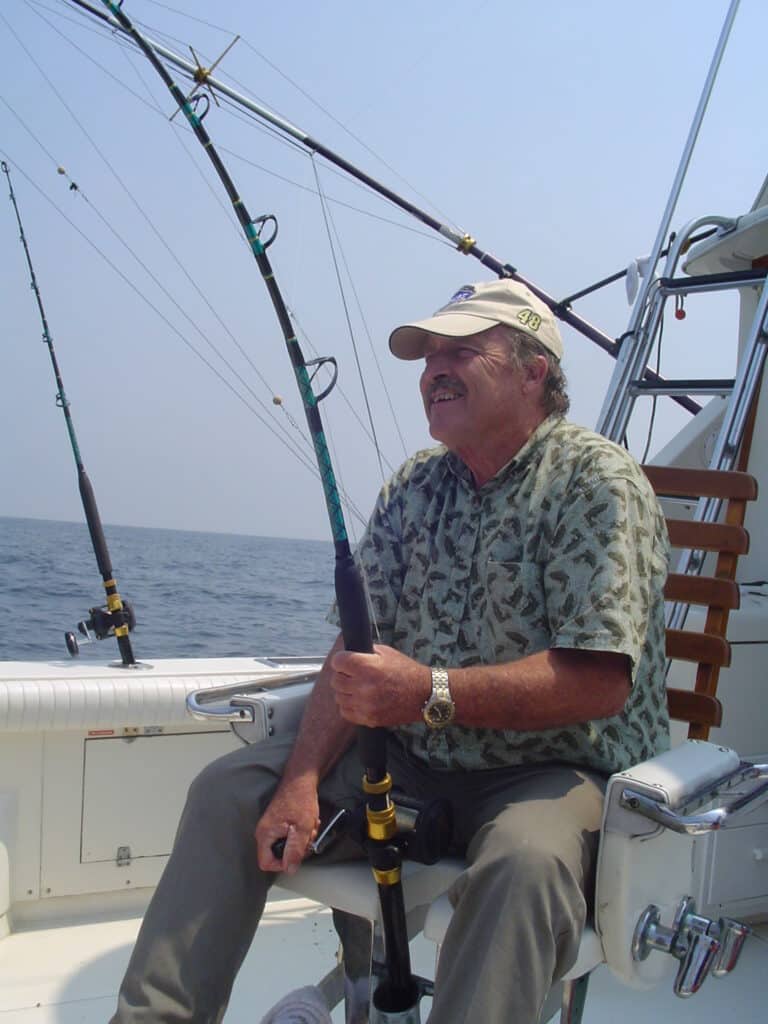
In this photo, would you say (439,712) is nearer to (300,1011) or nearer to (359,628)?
(359,628)

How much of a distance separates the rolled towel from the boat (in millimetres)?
571

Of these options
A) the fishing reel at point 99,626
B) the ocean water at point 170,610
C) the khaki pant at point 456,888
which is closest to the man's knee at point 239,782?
the khaki pant at point 456,888

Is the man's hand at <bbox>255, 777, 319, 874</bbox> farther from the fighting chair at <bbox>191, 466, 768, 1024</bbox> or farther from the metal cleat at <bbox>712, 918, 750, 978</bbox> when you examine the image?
the metal cleat at <bbox>712, 918, 750, 978</bbox>

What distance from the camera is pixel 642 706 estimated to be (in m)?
1.58

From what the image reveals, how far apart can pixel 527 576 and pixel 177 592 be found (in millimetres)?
12325

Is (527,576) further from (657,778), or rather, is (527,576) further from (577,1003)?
(577,1003)

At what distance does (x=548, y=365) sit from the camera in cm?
176

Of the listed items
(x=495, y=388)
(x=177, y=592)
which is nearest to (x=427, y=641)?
(x=495, y=388)

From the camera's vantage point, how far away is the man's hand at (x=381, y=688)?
54.7 inches

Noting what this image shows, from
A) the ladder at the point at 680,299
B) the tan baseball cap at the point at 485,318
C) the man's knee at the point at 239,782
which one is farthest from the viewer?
the ladder at the point at 680,299

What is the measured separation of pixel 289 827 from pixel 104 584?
64.6 inches

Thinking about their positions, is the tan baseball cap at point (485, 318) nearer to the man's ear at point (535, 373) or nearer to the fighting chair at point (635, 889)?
the man's ear at point (535, 373)

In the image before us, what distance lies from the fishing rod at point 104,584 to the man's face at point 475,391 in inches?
51.8

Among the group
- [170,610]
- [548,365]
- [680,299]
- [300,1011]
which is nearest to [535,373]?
[548,365]
